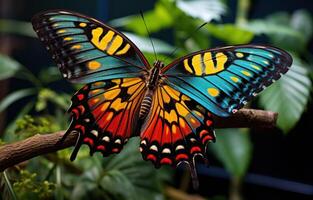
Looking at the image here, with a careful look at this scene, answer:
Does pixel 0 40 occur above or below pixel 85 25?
above

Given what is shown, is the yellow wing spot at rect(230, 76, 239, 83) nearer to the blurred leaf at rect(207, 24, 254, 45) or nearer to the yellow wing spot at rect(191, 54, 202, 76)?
the yellow wing spot at rect(191, 54, 202, 76)

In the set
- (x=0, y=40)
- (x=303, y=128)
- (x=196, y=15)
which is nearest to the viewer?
(x=196, y=15)

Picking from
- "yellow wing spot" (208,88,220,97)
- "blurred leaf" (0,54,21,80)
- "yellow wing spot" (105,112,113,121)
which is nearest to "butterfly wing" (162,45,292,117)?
"yellow wing spot" (208,88,220,97)

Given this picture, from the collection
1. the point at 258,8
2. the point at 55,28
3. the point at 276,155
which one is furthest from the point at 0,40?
the point at 55,28

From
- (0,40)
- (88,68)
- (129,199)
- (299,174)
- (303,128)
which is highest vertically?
(0,40)

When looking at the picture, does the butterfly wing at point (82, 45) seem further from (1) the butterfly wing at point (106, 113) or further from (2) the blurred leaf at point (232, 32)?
(2) the blurred leaf at point (232, 32)

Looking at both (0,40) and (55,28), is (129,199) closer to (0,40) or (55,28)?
(55,28)

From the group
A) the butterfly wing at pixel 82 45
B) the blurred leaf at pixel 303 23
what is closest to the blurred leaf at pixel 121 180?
the butterfly wing at pixel 82 45
